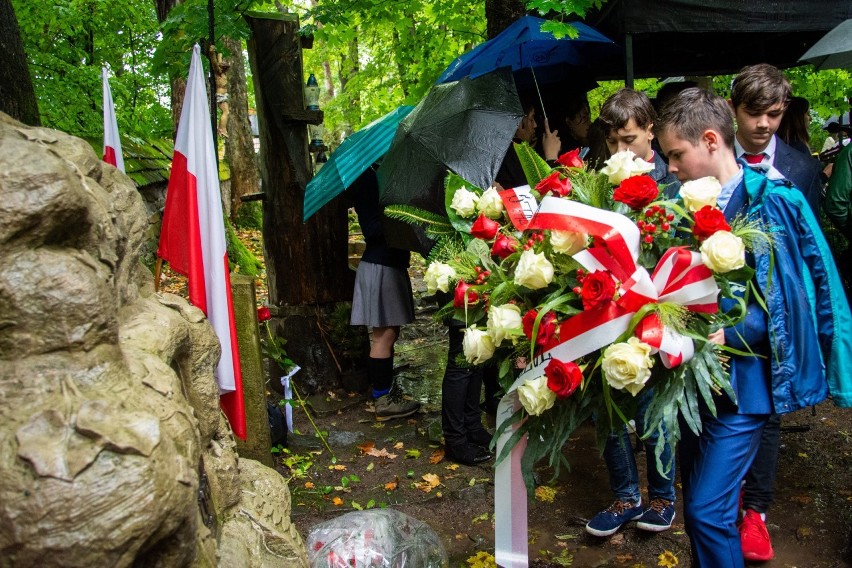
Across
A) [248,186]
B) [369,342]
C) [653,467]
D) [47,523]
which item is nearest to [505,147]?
[653,467]

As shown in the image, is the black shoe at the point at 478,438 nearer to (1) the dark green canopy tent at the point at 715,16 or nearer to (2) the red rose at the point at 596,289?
(1) the dark green canopy tent at the point at 715,16

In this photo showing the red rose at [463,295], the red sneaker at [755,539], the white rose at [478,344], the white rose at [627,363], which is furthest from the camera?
the red sneaker at [755,539]

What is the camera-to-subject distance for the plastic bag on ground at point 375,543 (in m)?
3.29

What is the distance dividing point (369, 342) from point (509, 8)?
306cm

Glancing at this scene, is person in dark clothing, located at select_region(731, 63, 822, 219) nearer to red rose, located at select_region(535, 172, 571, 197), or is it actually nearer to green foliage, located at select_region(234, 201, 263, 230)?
red rose, located at select_region(535, 172, 571, 197)

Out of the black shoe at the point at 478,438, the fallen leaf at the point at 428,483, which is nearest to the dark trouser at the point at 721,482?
the fallen leaf at the point at 428,483

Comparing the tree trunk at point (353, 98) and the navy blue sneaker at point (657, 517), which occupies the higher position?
the tree trunk at point (353, 98)

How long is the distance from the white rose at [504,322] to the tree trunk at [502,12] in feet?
14.3

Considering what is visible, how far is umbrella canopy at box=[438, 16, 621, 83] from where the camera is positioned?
5.33m

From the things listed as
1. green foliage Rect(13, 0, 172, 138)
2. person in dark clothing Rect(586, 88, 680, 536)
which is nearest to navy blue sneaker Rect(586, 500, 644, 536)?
person in dark clothing Rect(586, 88, 680, 536)

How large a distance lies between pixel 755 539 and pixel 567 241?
84.6 inches

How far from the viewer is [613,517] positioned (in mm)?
4016

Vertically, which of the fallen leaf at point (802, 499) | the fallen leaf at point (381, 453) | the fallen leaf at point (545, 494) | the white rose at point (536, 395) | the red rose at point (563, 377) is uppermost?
the red rose at point (563, 377)

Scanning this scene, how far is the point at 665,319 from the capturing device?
2416mm
